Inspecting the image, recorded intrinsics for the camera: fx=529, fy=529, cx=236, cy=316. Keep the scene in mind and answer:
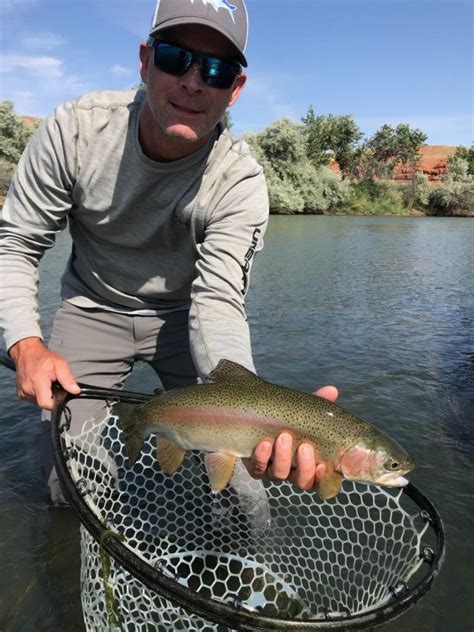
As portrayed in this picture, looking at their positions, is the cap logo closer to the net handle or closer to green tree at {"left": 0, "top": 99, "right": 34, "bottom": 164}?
the net handle

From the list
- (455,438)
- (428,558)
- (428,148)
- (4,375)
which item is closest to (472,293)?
(455,438)

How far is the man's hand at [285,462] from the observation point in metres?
2.04

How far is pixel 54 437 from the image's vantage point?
2.09 metres

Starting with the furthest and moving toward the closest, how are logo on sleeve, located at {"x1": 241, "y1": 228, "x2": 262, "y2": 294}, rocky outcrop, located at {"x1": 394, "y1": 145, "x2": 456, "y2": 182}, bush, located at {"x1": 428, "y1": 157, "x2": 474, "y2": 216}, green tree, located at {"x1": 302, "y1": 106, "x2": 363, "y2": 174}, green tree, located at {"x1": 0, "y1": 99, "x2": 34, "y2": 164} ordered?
rocky outcrop, located at {"x1": 394, "y1": 145, "x2": 456, "y2": 182} < green tree, located at {"x1": 302, "y1": 106, "x2": 363, "y2": 174} < bush, located at {"x1": 428, "y1": 157, "x2": 474, "y2": 216} < green tree, located at {"x1": 0, "y1": 99, "x2": 34, "y2": 164} < logo on sleeve, located at {"x1": 241, "y1": 228, "x2": 262, "y2": 294}

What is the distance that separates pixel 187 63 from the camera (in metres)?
2.53

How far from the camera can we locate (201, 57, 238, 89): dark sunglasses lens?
2.55 m

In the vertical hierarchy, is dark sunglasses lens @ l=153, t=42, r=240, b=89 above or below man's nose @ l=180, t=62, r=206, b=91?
above

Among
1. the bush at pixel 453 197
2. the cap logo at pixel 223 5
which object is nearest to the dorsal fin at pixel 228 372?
the cap logo at pixel 223 5

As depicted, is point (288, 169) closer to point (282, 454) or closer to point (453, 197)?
point (453, 197)

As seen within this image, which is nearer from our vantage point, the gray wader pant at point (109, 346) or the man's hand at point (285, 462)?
the man's hand at point (285, 462)

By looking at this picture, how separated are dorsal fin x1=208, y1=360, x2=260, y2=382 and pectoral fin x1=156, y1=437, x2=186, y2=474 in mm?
343

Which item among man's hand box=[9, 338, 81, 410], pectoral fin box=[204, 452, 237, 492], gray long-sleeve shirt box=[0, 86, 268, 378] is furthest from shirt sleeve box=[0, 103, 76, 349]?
pectoral fin box=[204, 452, 237, 492]

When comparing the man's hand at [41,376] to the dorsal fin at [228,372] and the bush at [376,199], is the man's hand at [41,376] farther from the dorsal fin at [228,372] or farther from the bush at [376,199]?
the bush at [376,199]

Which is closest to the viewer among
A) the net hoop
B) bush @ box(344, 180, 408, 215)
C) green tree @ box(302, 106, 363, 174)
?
the net hoop
